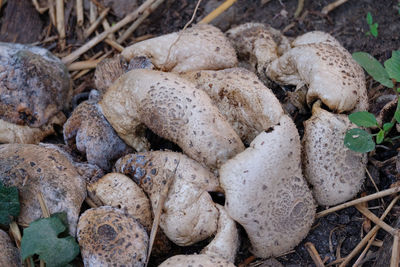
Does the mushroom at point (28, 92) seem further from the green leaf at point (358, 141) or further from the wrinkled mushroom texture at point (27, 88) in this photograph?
the green leaf at point (358, 141)

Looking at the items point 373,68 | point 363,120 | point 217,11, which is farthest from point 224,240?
point 217,11

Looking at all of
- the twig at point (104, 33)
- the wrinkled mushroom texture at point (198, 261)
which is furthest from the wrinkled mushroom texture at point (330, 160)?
the twig at point (104, 33)

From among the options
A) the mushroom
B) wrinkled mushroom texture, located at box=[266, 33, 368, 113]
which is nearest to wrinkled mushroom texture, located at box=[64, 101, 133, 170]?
the mushroom

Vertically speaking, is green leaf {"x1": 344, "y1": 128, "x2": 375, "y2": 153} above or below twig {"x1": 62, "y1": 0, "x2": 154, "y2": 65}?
below

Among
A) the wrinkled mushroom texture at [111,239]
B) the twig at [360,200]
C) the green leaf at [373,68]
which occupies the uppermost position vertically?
the green leaf at [373,68]

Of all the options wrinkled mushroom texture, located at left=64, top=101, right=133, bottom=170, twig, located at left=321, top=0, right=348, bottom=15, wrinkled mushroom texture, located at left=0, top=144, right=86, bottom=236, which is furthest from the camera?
twig, located at left=321, top=0, right=348, bottom=15

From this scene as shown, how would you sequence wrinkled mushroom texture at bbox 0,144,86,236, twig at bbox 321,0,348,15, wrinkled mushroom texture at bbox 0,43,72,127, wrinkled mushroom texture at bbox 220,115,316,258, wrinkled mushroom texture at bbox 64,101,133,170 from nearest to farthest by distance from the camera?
wrinkled mushroom texture at bbox 220,115,316,258 < wrinkled mushroom texture at bbox 0,144,86,236 < wrinkled mushroom texture at bbox 64,101,133,170 < wrinkled mushroom texture at bbox 0,43,72,127 < twig at bbox 321,0,348,15

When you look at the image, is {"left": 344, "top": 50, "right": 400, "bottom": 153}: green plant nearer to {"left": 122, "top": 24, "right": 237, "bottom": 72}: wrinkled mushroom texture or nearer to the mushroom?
{"left": 122, "top": 24, "right": 237, "bottom": 72}: wrinkled mushroom texture
